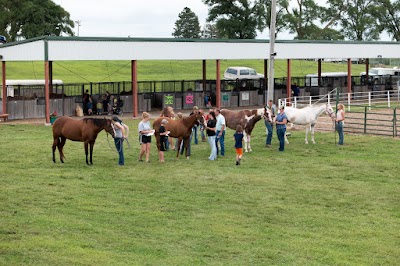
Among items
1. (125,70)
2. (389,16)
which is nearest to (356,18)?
(389,16)

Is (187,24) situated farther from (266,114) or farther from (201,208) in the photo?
(201,208)

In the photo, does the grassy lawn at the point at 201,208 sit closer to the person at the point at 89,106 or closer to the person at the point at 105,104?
the person at the point at 89,106

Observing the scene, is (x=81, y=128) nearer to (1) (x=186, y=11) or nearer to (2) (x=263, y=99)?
(2) (x=263, y=99)

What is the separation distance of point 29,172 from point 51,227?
6857 millimetres

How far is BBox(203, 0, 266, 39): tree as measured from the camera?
90.7 meters

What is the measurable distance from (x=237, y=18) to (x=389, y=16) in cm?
2684

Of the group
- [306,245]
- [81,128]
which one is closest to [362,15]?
[81,128]

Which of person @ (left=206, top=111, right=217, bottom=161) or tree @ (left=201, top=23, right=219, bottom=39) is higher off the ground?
tree @ (left=201, top=23, right=219, bottom=39)

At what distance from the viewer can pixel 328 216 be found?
17.5 metres

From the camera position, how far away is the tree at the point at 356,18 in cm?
10512

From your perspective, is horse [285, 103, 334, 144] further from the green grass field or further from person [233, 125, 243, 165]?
the green grass field

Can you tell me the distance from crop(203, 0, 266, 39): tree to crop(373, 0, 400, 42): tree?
845 inches

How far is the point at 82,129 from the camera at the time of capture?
23516 mm

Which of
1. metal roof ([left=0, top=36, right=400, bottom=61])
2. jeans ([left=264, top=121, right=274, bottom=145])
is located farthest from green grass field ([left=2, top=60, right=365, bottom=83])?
jeans ([left=264, top=121, right=274, bottom=145])
